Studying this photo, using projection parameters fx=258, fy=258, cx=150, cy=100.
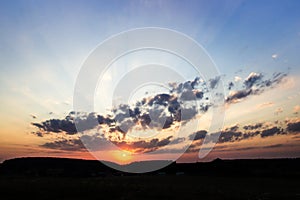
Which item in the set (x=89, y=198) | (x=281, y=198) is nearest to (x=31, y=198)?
(x=89, y=198)

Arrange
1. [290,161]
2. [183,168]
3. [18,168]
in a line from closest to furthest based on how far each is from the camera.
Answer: [290,161] → [183,168] → [18,168]

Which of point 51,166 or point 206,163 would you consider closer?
point 206,163

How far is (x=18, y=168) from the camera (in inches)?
7633

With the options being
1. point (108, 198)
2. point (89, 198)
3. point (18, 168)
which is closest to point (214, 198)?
point (108, 198)

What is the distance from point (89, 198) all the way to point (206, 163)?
14914 cm

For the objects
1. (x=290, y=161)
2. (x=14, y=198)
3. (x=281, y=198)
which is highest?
(x=290, y=161)

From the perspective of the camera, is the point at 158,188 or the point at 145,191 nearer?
the point at 145,191

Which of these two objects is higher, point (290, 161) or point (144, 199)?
point (290, 161)

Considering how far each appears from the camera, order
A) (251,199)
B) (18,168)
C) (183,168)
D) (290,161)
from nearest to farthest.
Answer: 1. (251,199)
2. (290,161)
3. (183,168)
4. (18,168)

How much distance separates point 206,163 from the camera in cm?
18125

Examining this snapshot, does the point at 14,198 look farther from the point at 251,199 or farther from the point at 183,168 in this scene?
the point at 183,168

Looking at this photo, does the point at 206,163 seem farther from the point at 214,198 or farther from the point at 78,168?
the point at 214,198

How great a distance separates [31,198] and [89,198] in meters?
9.37

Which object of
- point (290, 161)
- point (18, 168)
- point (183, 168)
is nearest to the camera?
point (290, 161)
